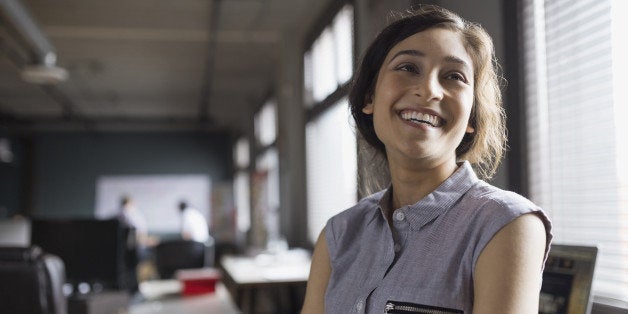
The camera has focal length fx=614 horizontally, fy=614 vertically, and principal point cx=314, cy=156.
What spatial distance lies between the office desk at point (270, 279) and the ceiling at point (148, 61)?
2684 mm

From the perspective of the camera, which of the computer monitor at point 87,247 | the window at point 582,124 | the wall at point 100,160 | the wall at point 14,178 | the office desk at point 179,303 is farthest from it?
A: the wall at point 100,160

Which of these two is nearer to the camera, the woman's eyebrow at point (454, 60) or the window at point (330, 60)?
the woman's eyebrow at point (454, 60)

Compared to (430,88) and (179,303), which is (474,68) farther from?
(179,303)

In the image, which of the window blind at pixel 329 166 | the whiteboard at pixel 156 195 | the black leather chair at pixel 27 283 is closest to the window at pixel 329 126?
the window blind at pixel 329 166

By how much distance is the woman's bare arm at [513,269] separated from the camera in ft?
3.16

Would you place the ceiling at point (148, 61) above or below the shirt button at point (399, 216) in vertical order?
above

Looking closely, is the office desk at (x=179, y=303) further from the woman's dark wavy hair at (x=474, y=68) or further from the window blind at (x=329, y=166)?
Result: the woman's dark wavy hair at (x=474, y=68)

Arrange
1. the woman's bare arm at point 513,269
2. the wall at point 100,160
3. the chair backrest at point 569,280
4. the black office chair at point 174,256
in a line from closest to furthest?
1. the woman's bare arm at point 513,269
2. the chair backrest at point 569,280
3. the black office chair at point 174,256
4. the wall at point 100,160

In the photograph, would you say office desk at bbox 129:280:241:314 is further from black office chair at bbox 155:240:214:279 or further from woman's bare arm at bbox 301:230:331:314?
woman's bare arm at bbox 301:230:331:314

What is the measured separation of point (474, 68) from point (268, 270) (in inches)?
125

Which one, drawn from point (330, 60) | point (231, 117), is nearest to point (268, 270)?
point (330, 60)

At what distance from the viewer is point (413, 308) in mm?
1056

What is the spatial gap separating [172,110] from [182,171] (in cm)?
208

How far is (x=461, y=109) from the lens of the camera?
1190 mm
